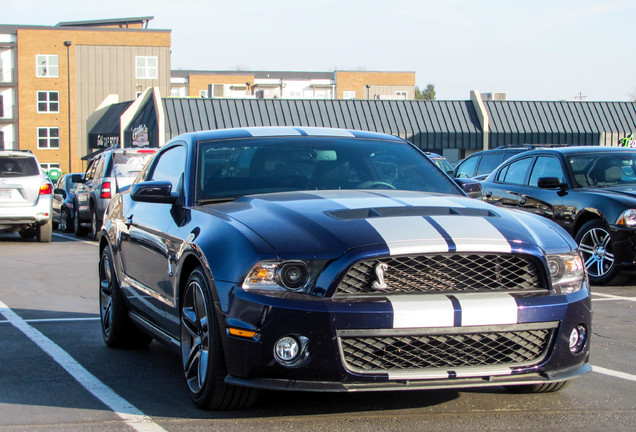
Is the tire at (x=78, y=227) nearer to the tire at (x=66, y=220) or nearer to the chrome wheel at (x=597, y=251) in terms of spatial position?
the tire at (x=66, y=220)

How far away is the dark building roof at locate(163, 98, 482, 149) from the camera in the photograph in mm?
43219

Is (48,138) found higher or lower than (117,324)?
lower

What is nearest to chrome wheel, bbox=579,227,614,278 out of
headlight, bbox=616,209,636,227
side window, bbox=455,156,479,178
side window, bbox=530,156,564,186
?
headlight, bbox=616,209,636,227

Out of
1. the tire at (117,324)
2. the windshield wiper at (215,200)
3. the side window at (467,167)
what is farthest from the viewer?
the side window at (467,167)

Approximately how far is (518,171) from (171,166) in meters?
7.29

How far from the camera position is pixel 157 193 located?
18.5 feet

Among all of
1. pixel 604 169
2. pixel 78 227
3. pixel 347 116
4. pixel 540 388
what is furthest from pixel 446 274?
pixel 347 116

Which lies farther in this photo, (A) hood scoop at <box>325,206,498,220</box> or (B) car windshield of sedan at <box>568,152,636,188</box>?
(B) car windshield of sedan at <box>568,152,636,188</box>

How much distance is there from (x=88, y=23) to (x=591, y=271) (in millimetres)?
70763

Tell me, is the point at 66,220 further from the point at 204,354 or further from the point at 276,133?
the point at 204,354

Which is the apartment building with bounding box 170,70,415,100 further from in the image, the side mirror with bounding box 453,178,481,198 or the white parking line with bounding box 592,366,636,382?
the white parking line with bounding box 592,366,636,382

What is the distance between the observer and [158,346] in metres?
7.06

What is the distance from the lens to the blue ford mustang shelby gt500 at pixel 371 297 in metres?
4.23

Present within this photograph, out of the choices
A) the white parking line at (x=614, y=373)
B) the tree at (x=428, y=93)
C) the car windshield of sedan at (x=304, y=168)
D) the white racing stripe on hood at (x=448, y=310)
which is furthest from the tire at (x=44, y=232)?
the tree at (x=428, y=93)
